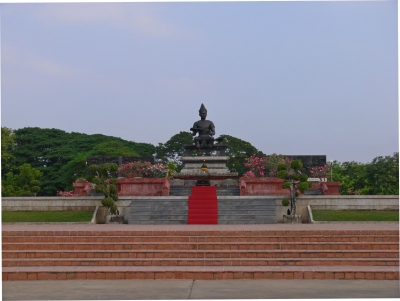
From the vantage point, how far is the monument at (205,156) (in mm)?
25000

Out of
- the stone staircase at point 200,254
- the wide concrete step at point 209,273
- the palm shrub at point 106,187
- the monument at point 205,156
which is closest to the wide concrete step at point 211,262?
the stone staircase at point 200,254

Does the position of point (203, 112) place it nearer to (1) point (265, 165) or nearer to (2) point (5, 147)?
(1) point (265, 165)

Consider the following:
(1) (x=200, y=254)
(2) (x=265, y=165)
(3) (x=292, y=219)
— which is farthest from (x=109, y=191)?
(2) (x=265, y=165)

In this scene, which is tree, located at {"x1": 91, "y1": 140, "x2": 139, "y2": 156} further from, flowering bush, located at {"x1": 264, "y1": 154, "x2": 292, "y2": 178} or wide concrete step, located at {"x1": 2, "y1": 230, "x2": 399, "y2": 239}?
wide concrete step, located at {"x1": 2, "y1": 230, "x2": 399, "y2": 239}

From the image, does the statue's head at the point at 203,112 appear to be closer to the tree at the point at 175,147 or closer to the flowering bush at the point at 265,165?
the flowering bush at the point at 265,165

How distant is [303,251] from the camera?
39.1 feet

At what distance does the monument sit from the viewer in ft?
82.0

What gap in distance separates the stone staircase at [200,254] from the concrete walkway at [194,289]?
270mm

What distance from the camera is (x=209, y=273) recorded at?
1062 cm

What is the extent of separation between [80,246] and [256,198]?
8075 millimetres

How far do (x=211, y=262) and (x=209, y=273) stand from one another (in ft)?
3.34

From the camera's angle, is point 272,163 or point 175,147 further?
point 175,147

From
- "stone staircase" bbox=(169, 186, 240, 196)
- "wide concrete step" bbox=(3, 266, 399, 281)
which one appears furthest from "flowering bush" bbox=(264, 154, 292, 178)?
"wide concrete step" bbox=(3, 266, 399, 281)

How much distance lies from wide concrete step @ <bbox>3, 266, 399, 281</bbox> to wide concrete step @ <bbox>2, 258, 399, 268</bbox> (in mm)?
512
